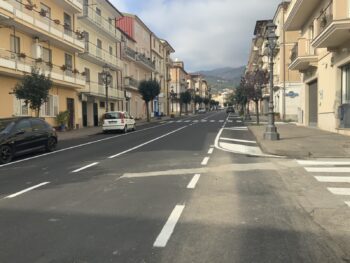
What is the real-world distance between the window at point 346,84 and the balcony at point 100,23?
76.0 ft

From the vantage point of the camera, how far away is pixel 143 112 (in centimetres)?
6191

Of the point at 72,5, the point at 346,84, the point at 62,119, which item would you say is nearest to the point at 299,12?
the point at 346,84

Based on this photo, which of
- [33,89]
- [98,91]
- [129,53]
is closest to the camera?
[33,89]

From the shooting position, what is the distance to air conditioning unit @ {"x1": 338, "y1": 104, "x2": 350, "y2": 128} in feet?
63.2

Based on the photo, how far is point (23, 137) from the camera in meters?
14.9

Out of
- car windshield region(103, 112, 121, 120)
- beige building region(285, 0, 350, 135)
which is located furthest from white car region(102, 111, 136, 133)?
beige building region(285, 0, 350, 135)

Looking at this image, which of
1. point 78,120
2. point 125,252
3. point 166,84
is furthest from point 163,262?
point 166,84

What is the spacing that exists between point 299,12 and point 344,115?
9353 millimetres

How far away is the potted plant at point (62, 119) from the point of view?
30.7m

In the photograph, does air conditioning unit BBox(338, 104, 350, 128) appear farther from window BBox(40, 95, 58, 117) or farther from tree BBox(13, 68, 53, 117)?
window BBox(40, 95, 58, 117)

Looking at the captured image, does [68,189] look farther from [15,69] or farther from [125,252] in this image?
[15,69]

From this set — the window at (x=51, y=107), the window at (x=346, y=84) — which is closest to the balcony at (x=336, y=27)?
the window at (x=346, y=84)

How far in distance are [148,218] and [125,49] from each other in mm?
45770

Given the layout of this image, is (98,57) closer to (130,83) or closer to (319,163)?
(130,83)
